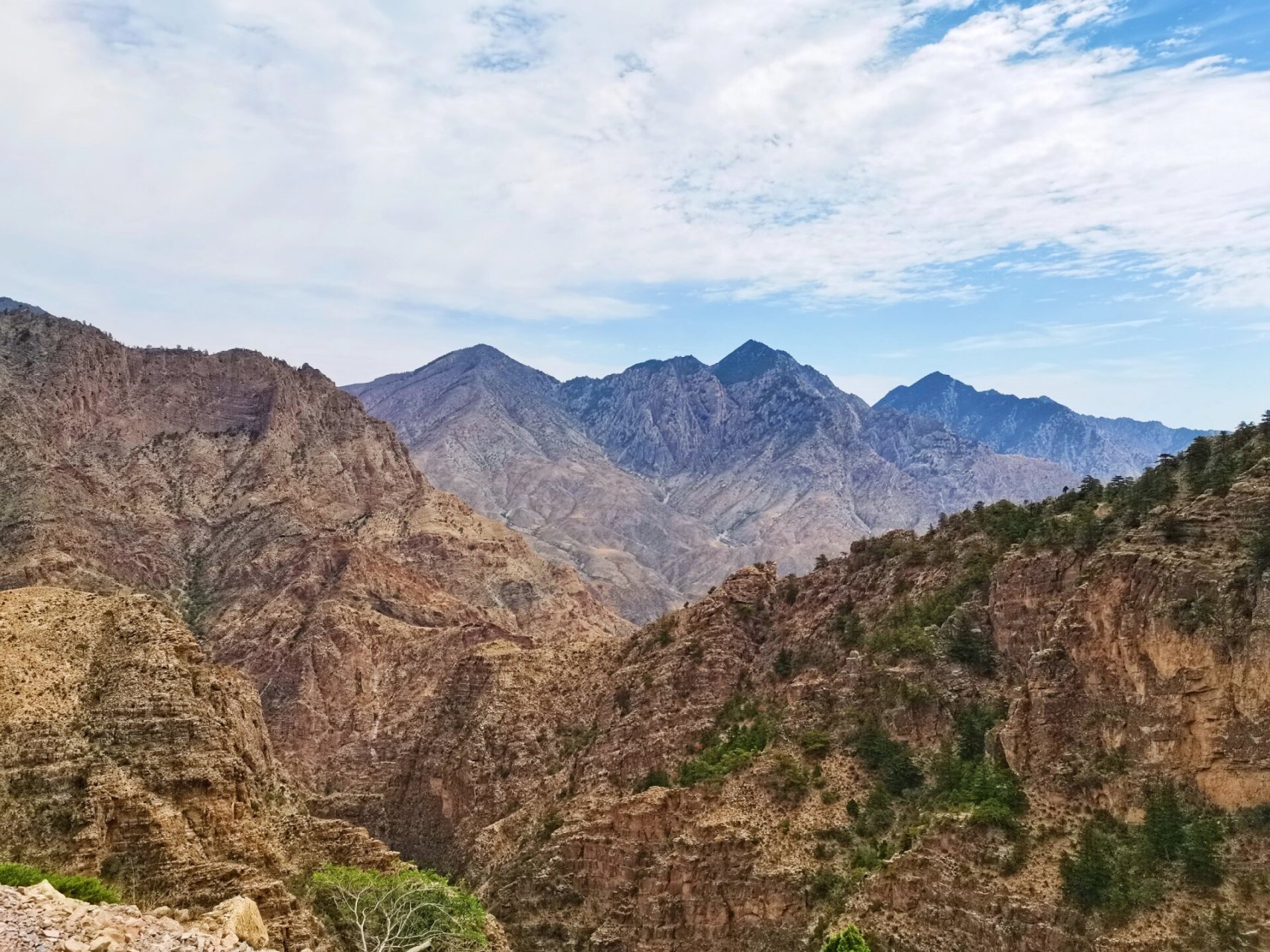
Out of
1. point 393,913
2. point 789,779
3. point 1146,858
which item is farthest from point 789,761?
point 393,913

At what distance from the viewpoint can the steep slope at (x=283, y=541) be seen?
110m

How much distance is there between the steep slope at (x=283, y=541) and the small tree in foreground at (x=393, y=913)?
34785 millimetres

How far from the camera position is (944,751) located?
55.8 metres

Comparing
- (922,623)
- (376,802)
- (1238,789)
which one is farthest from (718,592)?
(1238,789)

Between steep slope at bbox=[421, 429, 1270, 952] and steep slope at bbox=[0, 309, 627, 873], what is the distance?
25.9 metres

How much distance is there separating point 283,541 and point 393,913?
97867mm

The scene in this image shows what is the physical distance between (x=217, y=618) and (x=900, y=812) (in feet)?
327

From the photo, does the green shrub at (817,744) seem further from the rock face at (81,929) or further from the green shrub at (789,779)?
the rock face at (81,929)

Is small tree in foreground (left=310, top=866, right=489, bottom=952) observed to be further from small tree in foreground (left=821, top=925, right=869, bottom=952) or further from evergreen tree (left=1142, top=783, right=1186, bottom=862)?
evergreen tree (left=1142, top=783, right=1186, bottom=862)

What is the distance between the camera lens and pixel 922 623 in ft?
205

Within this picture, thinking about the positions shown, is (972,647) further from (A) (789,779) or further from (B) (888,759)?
(A) (789,779)

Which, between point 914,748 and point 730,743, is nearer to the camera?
point 914,748

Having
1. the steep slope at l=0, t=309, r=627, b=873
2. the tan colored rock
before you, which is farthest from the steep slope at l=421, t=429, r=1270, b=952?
the tan colored rock

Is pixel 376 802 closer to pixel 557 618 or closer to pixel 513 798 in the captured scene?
pixel 513 798
